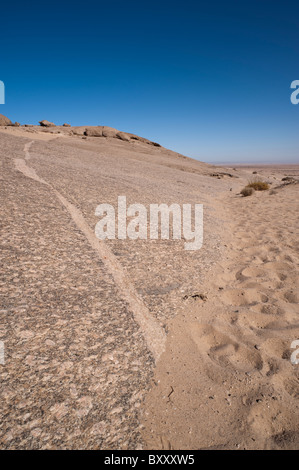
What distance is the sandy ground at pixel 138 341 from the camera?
1707 millimetres

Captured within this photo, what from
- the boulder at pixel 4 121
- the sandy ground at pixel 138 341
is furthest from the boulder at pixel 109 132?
the sandy ground at pixel 138 341

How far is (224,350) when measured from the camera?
2.52 m

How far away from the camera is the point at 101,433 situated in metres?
1.62

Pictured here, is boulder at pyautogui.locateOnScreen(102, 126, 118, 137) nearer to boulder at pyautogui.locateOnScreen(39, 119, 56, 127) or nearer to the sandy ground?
boulder at pyautogui.locateOnScreen(39, 119, 56, 127)

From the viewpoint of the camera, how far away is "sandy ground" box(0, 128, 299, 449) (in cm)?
171

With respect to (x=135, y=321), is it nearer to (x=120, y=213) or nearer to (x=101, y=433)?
(x=101, y=433)

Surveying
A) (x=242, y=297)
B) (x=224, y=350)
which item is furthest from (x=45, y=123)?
(x=224, y=350)

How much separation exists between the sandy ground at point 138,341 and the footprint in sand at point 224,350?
0.04 feet

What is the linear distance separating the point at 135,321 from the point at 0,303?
4.51ft

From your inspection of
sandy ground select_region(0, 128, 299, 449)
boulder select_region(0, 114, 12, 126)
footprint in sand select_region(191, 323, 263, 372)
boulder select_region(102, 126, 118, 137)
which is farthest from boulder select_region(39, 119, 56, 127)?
footprint in sand select_region(191, 323, 263, 372)

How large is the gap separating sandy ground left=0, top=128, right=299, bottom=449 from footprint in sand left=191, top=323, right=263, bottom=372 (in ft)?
0.04

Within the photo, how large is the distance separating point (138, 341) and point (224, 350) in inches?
35.2
